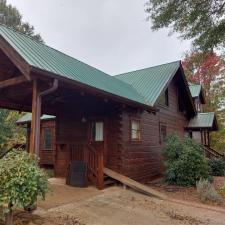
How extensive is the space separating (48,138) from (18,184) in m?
10.0

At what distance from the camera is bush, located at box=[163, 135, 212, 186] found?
1013 centimetres

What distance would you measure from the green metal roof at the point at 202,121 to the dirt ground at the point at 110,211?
10254 mm

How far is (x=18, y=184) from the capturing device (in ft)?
14.8

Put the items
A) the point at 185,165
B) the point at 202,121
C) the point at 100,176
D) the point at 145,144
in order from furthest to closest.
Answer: the point at 202,121 → the point at 145,144 → the point at 185,165 → the point at 100,176

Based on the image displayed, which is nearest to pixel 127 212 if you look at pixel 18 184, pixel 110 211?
pixel 110 211

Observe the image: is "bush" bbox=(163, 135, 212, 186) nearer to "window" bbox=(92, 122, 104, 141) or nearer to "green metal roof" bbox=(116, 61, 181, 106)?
"green metal roof" bbox=(116, 61, 181, 106)

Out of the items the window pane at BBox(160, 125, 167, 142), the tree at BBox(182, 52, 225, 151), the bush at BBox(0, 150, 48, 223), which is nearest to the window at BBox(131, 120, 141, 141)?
the window pane at BBox(160, 125, 167, 142)

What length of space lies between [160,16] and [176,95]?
7.61 m

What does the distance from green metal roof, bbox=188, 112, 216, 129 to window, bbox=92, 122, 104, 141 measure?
29.7 feet

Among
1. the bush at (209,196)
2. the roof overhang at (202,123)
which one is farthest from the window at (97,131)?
the roof overhang at (202,123)

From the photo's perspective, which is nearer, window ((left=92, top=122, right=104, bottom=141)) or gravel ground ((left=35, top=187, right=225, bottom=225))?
gravel ground ((left=35, top=187, right=225, bottom=225))

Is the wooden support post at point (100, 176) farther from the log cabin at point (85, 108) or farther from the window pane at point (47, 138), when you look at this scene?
the window pane at point (47, 138)

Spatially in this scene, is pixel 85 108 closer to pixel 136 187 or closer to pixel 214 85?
pixel 136 187

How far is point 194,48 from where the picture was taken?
966 centimetres
